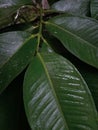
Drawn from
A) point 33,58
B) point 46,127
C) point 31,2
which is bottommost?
point 46,127

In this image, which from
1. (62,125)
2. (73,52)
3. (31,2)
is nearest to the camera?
(62,125)

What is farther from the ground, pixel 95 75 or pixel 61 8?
pixel 61 8

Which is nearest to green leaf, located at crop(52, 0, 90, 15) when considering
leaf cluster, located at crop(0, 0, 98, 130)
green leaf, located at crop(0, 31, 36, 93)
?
leaf cluster, located at crop(0, 0, 98, 130)

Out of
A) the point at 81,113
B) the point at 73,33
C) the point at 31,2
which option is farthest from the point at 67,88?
the point at 31,2

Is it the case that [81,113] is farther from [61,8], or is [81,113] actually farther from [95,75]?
[61,8]

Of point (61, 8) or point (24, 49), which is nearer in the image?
point (24, 49)

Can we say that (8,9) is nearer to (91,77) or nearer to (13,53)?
(13,53)

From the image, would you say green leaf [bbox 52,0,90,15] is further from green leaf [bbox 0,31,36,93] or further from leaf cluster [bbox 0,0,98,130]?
green leaf [bbox 0,31,36,93]
